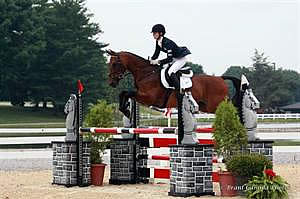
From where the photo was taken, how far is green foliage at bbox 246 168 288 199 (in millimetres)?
7484

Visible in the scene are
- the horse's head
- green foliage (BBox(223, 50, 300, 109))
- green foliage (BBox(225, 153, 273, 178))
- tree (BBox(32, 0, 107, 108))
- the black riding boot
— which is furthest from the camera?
green foliage (BBox(223, 50, 300, 109))

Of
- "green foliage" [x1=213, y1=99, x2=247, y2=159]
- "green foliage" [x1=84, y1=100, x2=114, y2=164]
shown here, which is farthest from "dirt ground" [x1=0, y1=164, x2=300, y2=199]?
"green foliage" [x1=213, y1=99, x2=247, y2=159]

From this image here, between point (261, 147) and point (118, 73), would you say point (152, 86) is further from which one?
point (261, 147)

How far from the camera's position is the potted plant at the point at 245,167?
7.91 meters

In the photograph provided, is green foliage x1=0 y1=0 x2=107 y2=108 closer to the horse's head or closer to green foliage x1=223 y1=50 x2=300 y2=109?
green foliage x1=223 y1=50 x2=300 y2=109

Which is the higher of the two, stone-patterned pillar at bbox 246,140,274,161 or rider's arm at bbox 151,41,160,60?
rider's arm at bbox 151,41,160,60

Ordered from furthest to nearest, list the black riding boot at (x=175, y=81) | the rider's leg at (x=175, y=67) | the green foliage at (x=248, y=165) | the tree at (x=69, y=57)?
the tree at (x=69, y=57)
the rider's leg at (x=175, y=67)
the black riding boot at (x=175, y=81)
the green foliage at (x=248, y=165)

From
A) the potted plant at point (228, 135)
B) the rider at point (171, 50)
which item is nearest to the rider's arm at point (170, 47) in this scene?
the rider at point (171, 50)

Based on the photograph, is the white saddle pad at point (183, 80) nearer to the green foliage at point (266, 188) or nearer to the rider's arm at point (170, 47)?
the rider's arm at point (170, 47)

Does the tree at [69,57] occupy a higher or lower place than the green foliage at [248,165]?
higher

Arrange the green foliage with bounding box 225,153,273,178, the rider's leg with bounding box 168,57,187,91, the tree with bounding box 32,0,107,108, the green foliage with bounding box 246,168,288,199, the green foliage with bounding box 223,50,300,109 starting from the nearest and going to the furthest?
the green foliage with bounding box 246,168,288,199, the green foliage with bounding box 225,153,273,178, the rider's leg with bounding box 168,57,187,91, the tree with bounding box 32,0,107,108, the green foliage with bounding box 223,50,300,109

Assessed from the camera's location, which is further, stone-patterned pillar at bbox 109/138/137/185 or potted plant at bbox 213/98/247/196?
stone-patterned pillar at bbox 109/138/137/185

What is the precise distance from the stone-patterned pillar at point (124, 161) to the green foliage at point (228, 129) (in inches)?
75.5

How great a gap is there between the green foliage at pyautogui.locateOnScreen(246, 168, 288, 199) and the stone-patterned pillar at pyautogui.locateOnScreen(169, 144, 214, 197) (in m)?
0.64
